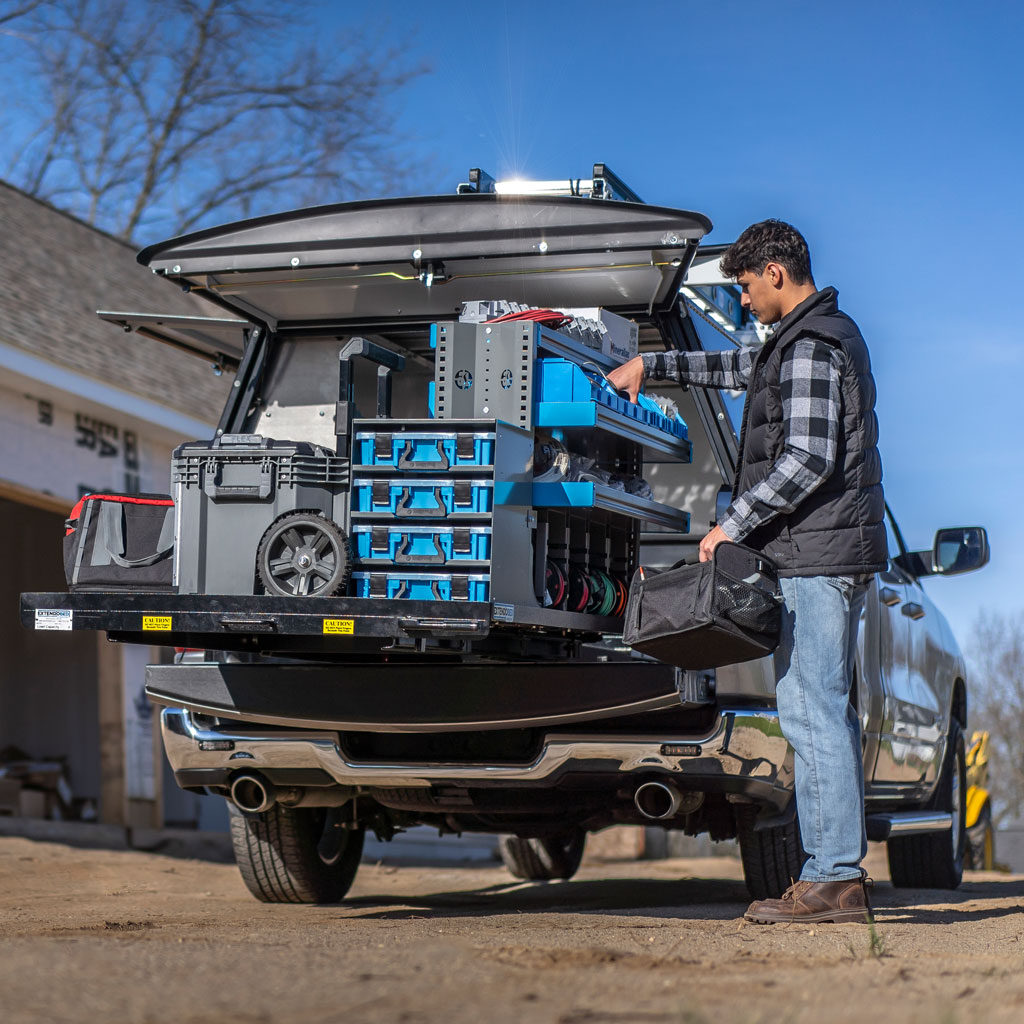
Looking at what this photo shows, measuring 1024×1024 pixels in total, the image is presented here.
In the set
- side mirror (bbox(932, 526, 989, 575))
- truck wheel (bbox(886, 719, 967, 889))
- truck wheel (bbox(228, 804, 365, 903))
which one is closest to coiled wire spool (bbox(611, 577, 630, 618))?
truck wheel (bbox(228, 804, 365, 903))

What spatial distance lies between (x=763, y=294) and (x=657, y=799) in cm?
174

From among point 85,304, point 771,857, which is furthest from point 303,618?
point 85,304

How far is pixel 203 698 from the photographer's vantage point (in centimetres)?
553

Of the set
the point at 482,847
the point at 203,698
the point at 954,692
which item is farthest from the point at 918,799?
the point at 482,847

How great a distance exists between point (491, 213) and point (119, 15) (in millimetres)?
22892

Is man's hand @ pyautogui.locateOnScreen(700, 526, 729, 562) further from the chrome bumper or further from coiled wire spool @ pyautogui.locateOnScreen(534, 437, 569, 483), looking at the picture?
the chrome bumper

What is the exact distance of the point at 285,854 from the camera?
6285mm

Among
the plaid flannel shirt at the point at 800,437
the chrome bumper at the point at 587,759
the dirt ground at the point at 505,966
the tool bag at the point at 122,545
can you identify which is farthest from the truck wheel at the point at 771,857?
the tool bag at the point at 122,545

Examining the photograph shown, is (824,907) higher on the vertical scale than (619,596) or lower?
lower

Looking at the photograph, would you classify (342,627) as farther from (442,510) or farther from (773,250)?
(773,250)

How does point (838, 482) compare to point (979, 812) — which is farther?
point (979, 812)

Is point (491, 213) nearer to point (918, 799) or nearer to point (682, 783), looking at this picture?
point (682, 783)

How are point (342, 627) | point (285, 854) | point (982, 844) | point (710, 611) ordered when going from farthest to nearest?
point (982, 844), point (285, 854), point (342, 627), point (710, 611)

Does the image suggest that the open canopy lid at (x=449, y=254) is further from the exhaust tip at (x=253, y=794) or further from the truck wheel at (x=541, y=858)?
the truck wheel at (x=541, y=858)
